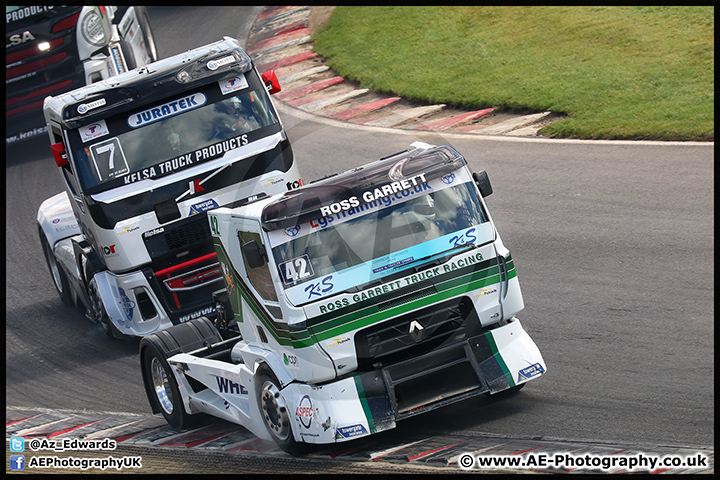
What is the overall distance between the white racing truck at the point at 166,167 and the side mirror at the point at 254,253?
3.72 m

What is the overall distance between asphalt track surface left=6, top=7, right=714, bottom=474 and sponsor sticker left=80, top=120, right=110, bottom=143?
272cm

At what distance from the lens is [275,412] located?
25.4ft

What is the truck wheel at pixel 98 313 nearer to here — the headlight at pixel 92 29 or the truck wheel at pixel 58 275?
the truck wheel at pixel 58 275

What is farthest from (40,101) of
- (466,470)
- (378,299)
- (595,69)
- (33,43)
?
(466,470)

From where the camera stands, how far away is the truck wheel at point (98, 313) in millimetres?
11695

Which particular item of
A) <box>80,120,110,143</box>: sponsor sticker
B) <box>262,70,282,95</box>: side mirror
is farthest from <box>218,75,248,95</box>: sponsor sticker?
<box>80,120,110,143</box>: sponsor sticker

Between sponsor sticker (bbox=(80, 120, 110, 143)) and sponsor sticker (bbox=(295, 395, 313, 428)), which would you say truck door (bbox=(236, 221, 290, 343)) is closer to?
sponsor sticker (bbox=(295, 395, 313, 428))

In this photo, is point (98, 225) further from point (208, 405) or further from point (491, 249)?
point (491, 249)

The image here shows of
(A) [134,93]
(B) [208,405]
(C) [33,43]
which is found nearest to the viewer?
(B) [208,405]

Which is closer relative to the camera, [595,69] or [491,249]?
[491,249]

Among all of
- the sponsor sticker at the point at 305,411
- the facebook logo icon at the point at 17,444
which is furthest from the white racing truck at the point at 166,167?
the sponsor sticker at the point at 305,411

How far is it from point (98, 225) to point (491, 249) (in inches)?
217

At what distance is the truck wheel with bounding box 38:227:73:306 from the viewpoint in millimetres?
13664

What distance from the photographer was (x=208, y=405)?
8.75m
